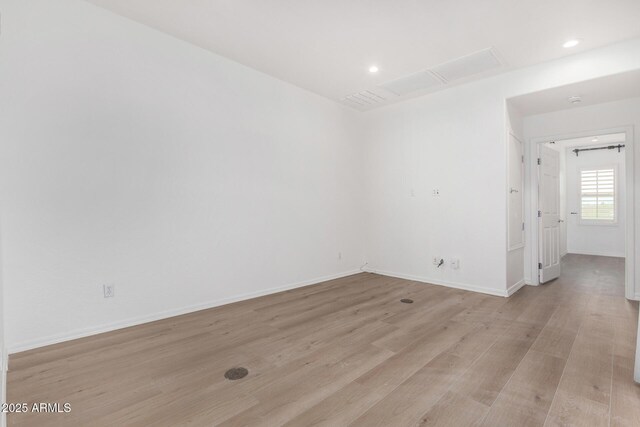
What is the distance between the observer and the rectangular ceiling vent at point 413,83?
409 centimetres

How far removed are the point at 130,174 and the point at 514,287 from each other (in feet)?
16.0

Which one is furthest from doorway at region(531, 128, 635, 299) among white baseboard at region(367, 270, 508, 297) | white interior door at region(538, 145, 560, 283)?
white baseboard at region(367, 270, 508, 297)

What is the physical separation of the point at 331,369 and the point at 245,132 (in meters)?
2.89

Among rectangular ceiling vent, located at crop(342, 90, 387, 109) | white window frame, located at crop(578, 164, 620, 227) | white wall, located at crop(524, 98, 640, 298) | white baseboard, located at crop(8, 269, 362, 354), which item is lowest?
white baseboard, located at crop(8, 269, 362, 354)

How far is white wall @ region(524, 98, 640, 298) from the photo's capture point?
3.86 m

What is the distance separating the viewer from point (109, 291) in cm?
287

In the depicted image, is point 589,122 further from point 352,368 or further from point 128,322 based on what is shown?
point 128,322

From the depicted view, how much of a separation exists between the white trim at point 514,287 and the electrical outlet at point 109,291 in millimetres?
4531

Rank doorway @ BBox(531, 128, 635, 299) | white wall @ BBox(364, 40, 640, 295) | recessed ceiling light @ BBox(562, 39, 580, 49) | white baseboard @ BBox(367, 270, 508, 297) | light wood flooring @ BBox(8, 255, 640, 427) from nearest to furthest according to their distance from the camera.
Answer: light wood flooring @ BBox(8, 255, 640, 427), recessed ceiling light @ BBox(562, 39, 580, 49), white wall @ BBox(364, 40, 640, 295), white baseboard @ BBox(367, 270, 508, 297), doorway @ BBox(531, 128, 635, 299)

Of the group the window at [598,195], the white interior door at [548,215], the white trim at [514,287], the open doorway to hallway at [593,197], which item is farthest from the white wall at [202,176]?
the window at [598,195]

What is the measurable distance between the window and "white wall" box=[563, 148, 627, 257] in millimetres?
84

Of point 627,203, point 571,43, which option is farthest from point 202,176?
point 627,203

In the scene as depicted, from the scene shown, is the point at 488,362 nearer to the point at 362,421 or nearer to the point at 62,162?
the point at 362,421

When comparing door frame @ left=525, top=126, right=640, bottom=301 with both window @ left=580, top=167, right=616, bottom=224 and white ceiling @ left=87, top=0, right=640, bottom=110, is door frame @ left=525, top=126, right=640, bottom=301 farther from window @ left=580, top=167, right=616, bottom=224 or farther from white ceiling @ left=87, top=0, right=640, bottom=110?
window @ left=580, top=167, right=616, bottom=224
